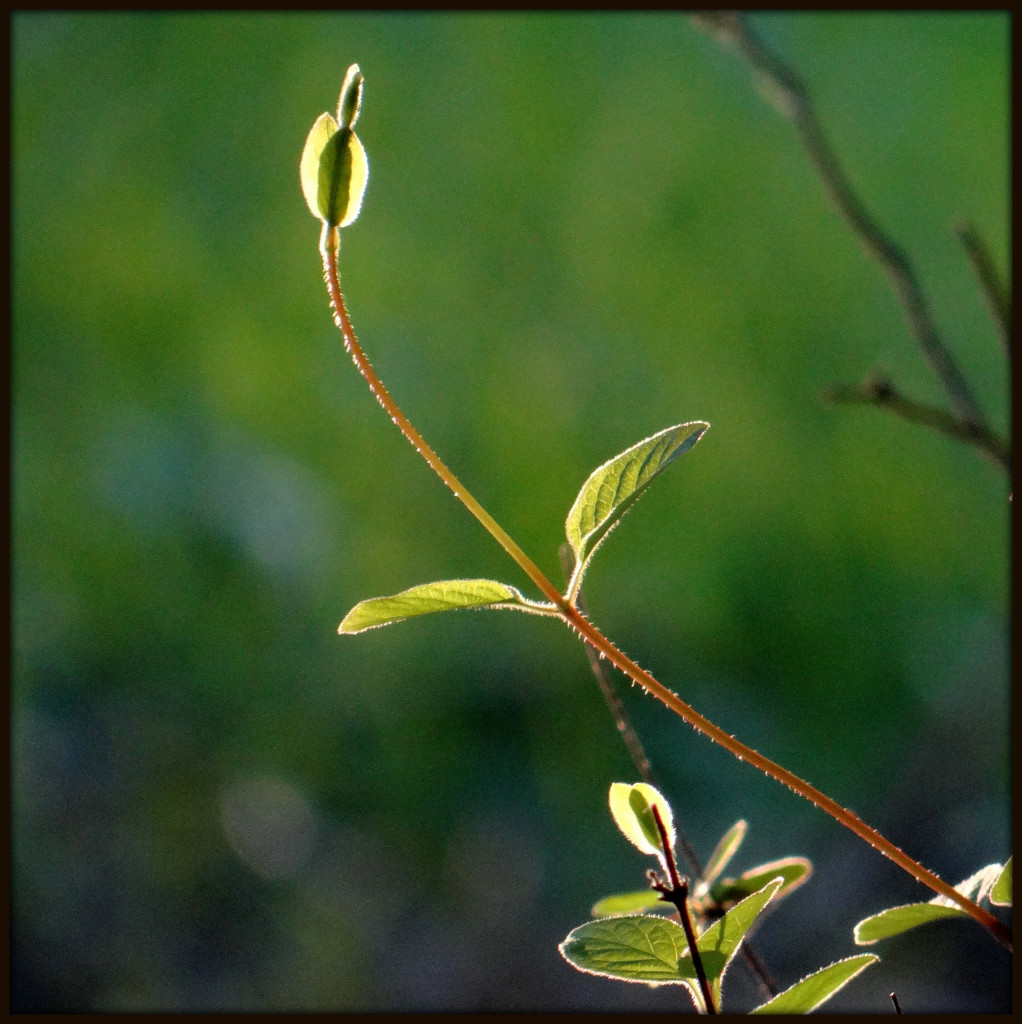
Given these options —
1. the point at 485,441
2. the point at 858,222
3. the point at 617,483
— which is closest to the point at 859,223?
the point at 858,222

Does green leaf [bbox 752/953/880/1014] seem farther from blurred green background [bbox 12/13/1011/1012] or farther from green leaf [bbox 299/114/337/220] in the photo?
blurred green background [bbox 12/13/1011/1012]

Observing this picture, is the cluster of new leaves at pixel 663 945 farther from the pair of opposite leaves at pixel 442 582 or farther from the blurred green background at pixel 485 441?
the blurred green background at pixel 485 441

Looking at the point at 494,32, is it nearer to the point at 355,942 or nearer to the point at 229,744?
the point at 229,744

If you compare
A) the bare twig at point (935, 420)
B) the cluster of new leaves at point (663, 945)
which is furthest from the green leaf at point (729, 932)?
the bare twig at point (935, 420)

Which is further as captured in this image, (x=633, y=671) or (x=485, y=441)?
(x=485, y=441)

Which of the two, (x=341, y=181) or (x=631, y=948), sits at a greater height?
(x=341, y=181)

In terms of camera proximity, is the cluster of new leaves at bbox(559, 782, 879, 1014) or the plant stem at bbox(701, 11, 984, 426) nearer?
the cluster of new leaves at bbox(559, 782, 879, 1014)

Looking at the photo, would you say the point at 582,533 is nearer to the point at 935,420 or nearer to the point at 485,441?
the point at 935,420

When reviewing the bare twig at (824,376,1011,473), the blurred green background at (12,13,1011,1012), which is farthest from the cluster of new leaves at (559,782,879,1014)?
the blurred green background at (12,13,1011,1012)
